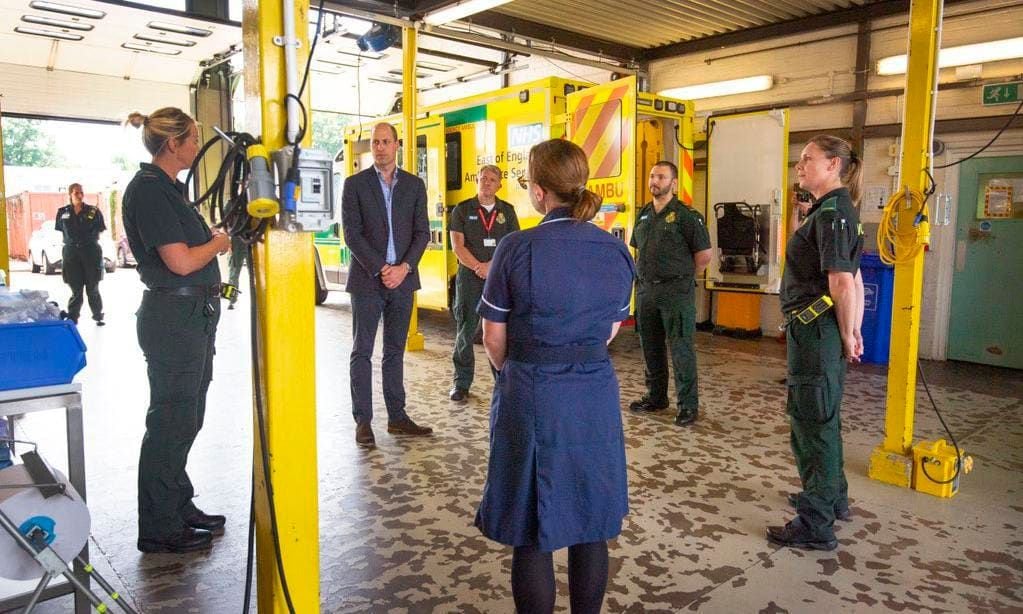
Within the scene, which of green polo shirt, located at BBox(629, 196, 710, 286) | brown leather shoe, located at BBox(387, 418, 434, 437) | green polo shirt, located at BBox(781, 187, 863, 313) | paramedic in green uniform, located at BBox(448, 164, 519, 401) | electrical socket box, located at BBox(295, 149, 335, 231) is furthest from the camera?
paramedic in green uniform, located at BBox(448, 164, 519, 401)

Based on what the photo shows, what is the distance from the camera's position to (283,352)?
1.75 m

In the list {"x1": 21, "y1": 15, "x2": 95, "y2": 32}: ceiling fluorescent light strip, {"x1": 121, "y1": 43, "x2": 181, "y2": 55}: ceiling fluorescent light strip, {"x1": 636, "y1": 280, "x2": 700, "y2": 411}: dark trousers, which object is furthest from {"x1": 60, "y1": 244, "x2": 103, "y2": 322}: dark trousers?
{"x1": 636, "y1": 280, "x2": 700, "y2": 411}: dark trousers

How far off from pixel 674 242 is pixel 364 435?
7.67ft

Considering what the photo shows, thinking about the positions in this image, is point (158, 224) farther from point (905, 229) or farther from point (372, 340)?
point (905, 229)

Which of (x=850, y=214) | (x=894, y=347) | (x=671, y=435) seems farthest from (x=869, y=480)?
(x=850, y=214)

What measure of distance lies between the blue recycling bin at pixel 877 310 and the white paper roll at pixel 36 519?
6800mm

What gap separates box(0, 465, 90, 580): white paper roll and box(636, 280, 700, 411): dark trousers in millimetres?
3559

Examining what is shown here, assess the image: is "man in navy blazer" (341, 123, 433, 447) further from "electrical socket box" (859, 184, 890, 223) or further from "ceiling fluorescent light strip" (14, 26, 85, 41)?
"ceiling fluorescent light strip" (14, 26, 85, 41)

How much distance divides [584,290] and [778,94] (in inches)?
286

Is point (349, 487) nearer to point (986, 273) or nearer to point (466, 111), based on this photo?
point (466, 111)

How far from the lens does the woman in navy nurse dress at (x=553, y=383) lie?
6.19ft

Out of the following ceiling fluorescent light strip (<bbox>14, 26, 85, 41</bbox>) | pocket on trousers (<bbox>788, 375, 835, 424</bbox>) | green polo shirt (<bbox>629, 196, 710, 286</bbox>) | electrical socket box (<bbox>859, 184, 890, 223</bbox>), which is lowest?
pocket on trousers (<bbox>788, 375, 835, 424</bbox>)

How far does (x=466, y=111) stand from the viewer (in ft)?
25.3

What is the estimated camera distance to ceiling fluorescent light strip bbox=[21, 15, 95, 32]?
32.5 ft
